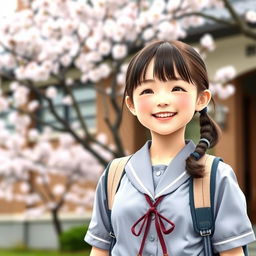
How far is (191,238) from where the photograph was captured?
2523mm

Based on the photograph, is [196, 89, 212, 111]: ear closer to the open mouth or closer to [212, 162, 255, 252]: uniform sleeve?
the open mouth

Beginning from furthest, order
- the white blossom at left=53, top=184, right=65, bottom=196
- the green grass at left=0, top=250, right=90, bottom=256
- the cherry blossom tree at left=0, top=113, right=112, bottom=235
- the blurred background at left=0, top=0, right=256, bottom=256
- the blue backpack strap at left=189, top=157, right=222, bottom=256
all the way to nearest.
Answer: the white blossom at left=53, top=184, right=65, bottom=196
the cherry blossom tree at left=0, top=113, right=112, bottom=235
the green grass at left=0, top=250, right=90, bottom=256
the blurred background at left=0, top=0, right=256, bottom=256
the blue backpack strap at left=189, top=157, right=222, bottom=256

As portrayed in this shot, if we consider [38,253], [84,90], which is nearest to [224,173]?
[38,253]

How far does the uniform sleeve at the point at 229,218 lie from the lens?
8.27 ft

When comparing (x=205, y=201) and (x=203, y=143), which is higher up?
(x=203, y=143)

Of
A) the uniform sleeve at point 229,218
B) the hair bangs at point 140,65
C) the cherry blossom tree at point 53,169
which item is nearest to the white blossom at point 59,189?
the cherry blossom tree at point 53,169

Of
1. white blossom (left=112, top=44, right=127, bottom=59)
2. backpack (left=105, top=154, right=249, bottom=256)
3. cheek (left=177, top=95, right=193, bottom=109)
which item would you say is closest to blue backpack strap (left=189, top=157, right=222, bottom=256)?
backpack (left=105, top=154, right=249, bottom=256)

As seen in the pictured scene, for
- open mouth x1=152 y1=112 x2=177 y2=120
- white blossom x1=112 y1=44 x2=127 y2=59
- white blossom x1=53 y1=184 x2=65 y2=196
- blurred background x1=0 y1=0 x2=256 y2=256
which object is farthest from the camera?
white blossom x1=53 y1=184 x2=65 y2=196

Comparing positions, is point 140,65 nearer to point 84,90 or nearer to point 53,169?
point 53,169

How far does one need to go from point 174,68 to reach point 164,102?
14 centimetres

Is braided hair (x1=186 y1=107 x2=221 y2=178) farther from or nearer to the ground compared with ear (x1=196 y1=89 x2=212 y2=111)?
nearer to the ground

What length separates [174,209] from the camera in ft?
8.32

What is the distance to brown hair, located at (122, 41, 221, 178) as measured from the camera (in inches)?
102

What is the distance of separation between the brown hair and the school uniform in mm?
72
